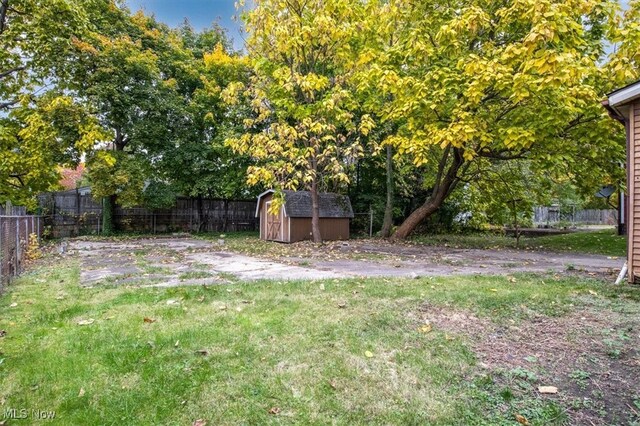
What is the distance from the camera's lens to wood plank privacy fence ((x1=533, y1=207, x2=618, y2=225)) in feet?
91.1

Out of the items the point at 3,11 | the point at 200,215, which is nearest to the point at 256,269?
the point at 3,11

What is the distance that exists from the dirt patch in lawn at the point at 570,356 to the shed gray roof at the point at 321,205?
1065cm

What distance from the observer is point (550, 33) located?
22.0ft

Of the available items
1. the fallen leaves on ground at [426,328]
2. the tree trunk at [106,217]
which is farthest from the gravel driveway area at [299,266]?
the tree trunk at [106,217]

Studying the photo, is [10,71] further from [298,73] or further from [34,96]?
[298,73]

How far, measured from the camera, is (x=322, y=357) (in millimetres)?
3072

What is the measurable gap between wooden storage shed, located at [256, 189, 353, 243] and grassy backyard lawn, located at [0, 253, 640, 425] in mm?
9528

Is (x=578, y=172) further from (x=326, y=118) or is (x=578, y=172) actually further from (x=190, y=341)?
(x=190, y=341)

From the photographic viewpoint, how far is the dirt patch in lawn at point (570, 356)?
8.20 feet

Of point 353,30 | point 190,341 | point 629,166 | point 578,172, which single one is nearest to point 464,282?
point 629,166

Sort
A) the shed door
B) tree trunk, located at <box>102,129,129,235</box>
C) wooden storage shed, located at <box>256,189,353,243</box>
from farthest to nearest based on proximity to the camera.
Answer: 1. tree trunk, located at <box>102,129,129,235</box>
2. the shed door
3. wooden storage shed, located at <box>256,189,353,243</box>

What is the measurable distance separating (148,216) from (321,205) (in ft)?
29.7

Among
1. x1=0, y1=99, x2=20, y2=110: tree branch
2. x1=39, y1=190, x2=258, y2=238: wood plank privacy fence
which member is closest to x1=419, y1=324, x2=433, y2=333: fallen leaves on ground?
x1=0, y1=99, x2=20, y2=110: tree branch

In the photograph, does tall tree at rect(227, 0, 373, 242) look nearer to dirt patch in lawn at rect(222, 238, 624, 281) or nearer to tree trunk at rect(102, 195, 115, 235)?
dirt patch in lawn at rect(222, 238, 624, 281)
